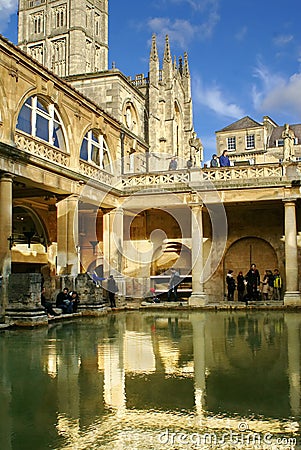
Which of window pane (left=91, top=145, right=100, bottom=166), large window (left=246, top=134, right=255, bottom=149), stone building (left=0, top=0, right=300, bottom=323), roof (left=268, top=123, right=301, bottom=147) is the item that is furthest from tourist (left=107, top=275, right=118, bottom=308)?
roof (left=268, top=123, right=301, bottom=147)

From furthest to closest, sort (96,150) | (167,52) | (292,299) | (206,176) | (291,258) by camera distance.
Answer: (167,52)
(96,150)
(206,176)
(291,258)
(292,299)

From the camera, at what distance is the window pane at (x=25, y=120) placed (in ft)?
56.7

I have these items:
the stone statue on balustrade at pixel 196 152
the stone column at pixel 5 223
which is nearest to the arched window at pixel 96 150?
the stone statue on balustrade at pixel 196 152

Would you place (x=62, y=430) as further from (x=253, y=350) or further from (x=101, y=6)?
(x=101, y=6)

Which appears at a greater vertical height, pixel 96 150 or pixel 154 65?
pixel 154 65

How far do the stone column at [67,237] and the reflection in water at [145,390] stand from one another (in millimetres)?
8419

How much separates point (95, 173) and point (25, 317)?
9.93 m

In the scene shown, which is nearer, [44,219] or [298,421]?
[298,421]

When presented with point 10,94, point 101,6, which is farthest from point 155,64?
point 101,6

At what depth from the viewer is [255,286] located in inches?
889

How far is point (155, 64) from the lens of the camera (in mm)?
38812

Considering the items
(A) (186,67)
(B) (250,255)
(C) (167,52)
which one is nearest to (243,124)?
(A) (186,67)

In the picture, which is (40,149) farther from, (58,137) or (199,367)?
(199,367)

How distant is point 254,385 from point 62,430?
8.64ft
